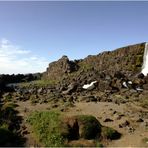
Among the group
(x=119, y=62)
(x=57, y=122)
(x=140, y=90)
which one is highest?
(x=119, y=62)

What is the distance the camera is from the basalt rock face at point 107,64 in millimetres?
70644

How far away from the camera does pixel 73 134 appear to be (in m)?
24.6

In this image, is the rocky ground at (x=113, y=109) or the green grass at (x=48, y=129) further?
the rocky ground at (x=113, y=109)

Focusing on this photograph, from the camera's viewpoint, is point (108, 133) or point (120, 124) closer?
point (108, 133)

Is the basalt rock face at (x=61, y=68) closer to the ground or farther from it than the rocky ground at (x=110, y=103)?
farther from it

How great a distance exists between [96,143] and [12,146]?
6876 mm

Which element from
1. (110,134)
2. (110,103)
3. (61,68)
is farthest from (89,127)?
(61,68)

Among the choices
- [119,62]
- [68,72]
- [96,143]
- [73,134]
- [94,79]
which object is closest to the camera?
[96,143]

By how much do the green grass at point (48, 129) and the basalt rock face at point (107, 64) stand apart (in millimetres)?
32792

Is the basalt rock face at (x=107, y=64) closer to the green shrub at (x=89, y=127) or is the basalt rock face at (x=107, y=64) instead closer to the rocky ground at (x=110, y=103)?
the rocky ground at (x=110, y=103)

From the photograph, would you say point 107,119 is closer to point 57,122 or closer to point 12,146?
point 57,122

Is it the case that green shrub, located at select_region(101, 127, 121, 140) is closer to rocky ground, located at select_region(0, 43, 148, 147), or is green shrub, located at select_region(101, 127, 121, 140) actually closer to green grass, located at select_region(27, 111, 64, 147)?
rocky ground, located at select_region(0, 43, 148, 147)

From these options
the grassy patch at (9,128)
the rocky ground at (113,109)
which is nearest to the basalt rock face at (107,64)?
the rocky ground at (113,109)

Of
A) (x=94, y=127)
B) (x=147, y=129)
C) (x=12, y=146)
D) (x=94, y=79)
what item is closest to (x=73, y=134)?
(x=94, y=127)
